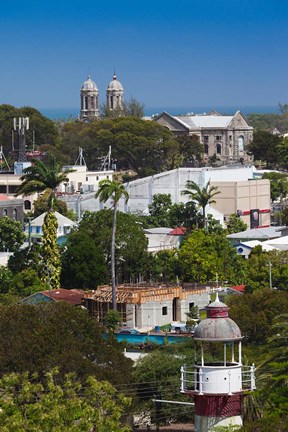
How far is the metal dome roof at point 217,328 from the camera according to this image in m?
31.0

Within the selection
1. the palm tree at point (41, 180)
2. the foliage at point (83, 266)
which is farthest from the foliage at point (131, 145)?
the palm tree at point (41, 180)

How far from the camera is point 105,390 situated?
1387 inches

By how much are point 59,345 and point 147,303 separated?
66.9 ft

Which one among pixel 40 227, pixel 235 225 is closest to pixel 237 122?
pixel 235 225

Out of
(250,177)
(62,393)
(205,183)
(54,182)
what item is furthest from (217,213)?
(62,393)

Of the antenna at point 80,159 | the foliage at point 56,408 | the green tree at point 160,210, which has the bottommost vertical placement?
the foliage at point 56,408

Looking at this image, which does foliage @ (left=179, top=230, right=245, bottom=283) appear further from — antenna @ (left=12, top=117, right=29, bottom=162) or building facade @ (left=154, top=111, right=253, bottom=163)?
building facade @ (left=154, top=111, right=253, bottom=163)

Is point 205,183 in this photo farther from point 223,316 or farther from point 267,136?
point 223,316

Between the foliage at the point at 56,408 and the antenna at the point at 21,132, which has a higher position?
the antenna at the point at 21,132

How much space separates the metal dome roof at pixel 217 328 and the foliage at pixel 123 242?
3928 centimetres

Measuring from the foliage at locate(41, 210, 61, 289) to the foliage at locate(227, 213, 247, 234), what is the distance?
27971 mm

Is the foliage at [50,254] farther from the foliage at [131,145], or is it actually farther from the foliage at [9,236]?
the foliage at [131,145]

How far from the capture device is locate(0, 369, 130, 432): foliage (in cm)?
3164

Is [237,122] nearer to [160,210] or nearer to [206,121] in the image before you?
[206,121]
